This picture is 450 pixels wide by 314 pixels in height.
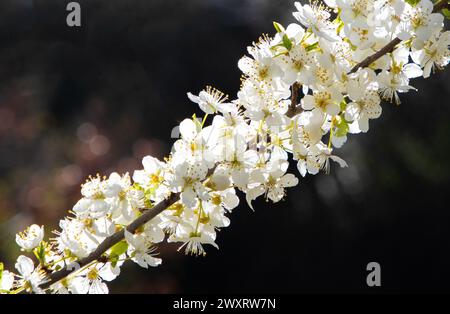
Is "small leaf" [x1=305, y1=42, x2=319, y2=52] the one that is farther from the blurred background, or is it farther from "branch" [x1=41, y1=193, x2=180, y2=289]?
the blurred background

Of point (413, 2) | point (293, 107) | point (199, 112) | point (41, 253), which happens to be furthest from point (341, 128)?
point (199, 112)

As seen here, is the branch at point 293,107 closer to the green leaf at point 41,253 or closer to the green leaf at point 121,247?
the green leaf at point 121,247

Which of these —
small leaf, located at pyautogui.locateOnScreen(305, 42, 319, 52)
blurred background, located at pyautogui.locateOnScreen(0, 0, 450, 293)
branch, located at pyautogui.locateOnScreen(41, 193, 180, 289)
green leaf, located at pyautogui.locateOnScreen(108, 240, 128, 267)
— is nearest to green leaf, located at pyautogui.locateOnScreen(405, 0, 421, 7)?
small leaf, located at pyautogui.locateOnScreen(305, 42, 319, 52)

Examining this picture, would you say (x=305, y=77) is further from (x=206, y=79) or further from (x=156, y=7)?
(x=156, y=7)

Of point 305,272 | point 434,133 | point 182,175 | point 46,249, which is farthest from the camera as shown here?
point 434,133

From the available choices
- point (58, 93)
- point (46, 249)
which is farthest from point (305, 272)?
point (46, 249)

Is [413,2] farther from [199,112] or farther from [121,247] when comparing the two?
[199,112]
